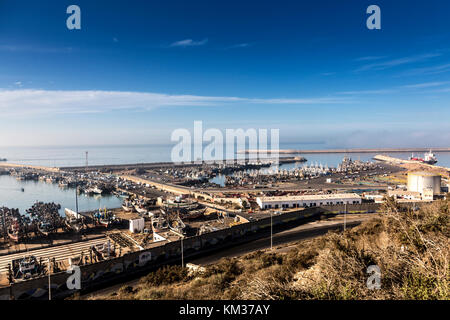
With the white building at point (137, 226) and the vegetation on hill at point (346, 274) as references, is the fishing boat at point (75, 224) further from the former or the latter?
the vegetation on hill at point (346, 274)

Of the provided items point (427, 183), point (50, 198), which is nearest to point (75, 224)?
point (50, 198)

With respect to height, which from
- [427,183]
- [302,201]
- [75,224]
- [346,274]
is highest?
[346,274]

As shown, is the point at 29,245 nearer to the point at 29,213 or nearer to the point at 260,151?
the point at 29,213

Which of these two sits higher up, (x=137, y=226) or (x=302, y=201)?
(x=302, y=201)

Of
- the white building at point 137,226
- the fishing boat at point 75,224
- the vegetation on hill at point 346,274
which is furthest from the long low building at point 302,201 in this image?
the fishing boat at point 75,224

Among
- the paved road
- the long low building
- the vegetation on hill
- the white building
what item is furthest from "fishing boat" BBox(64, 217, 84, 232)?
the long low building

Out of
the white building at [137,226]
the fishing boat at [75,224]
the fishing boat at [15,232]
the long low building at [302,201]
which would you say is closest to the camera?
the fishing boat at [15,232]

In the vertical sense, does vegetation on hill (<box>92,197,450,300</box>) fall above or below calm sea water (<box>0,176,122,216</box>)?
above

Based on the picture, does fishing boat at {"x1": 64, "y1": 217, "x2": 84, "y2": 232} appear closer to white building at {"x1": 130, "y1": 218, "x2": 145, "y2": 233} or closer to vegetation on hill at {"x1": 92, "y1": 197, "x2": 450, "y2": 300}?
white building at {"x1": 130, "y1": 218, "x2": 145, "y2": 233}

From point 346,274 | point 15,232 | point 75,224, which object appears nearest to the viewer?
point 346,274

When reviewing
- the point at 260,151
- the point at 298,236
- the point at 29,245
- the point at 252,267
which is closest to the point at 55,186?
the point at 29,245

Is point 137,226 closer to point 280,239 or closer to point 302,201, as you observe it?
point 280,239
